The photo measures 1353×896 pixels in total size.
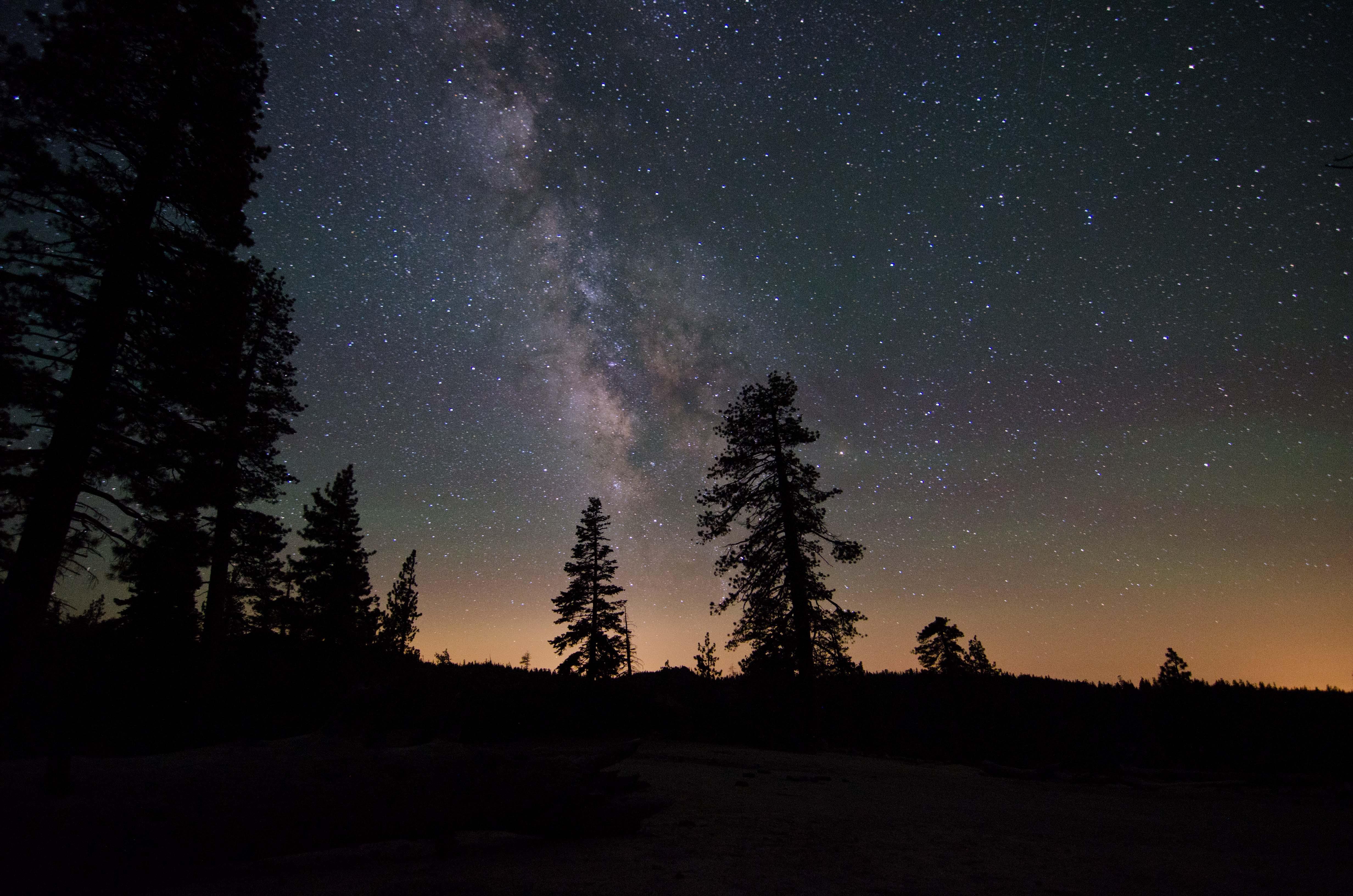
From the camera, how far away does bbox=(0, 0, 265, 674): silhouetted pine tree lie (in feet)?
27.2

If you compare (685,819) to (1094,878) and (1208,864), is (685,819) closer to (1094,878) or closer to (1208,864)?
(1094,878)

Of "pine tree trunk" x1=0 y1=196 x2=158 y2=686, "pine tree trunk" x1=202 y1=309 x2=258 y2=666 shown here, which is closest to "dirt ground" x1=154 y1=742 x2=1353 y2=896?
"pine tree trunk" x1=0 y1=196 x2=158 y2=686

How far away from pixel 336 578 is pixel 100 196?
23.1m

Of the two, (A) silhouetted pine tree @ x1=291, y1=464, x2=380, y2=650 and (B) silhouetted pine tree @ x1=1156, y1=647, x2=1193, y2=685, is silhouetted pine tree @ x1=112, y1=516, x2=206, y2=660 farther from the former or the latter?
(B) silhouetted pine tree @ x1=1156, y1=647, x2=1193, y2=685

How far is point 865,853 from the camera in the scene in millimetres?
4160

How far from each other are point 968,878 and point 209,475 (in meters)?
12.4

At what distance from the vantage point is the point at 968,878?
3623 mm

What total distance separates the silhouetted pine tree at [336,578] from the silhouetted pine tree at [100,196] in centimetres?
1946

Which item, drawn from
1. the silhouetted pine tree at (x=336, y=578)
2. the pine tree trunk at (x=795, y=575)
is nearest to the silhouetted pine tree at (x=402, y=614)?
the silhouetted pine tree at (x=336, y=578)

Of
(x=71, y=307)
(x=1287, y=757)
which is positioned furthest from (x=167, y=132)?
(x=1287, y=757)

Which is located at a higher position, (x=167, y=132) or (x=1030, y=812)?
(x=167, y=132)

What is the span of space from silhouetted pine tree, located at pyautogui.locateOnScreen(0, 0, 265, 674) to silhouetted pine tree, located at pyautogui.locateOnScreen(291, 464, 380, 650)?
19464 millimetres

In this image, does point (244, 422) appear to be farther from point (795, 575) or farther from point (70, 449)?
point (795, 575)

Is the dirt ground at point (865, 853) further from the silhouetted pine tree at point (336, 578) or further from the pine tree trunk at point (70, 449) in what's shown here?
the silhouetted pine tree at point (336, 578)
